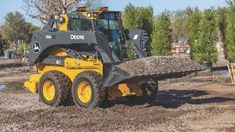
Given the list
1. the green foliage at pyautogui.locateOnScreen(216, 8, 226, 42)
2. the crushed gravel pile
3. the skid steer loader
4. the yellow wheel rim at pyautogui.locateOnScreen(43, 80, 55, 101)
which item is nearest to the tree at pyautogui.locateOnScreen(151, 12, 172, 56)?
the green foliage at pyautogui.locateOnScreen(216, 8, 226, 42)

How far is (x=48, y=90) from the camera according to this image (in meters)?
14.5

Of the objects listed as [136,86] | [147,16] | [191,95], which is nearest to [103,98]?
[136,86]

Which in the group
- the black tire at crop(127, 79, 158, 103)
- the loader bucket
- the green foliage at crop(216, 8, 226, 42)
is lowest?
the black tire at crop(127, 79, 158, 103)

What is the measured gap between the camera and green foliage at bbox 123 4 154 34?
93.7 feet

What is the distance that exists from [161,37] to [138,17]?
1782 millimetres

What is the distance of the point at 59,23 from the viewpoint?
47.3 ft

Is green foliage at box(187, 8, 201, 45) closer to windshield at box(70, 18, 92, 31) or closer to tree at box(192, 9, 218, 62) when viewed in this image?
tree at box(192, 9, 218, 62)

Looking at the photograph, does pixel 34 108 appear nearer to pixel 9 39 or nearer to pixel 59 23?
pixel 59 23

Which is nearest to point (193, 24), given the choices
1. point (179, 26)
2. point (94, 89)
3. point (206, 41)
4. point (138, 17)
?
point (206, 41)

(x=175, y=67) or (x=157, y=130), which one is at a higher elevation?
(x=175, y=67)

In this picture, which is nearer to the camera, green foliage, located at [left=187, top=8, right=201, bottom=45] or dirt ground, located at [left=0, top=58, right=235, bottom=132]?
dirt ground, located at [left=0, top=58, right=235, bottom=132]

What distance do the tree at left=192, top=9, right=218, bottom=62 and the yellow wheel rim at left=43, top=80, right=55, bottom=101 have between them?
46.4 ft

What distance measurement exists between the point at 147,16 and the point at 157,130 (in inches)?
763

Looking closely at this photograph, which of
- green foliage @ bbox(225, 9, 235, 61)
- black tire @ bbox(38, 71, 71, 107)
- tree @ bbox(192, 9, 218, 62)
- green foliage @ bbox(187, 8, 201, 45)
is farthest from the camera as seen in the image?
green foliage @ bbox(187, 8, 201, 45)
